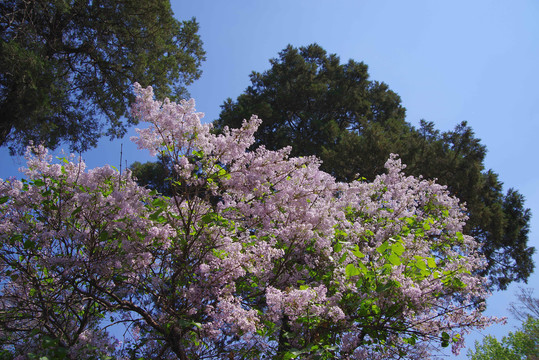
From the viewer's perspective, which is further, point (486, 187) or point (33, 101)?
point (486, 187)

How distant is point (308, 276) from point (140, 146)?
8.36 feet

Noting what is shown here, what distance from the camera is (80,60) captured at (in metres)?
11.6

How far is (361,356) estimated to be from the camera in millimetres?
3744

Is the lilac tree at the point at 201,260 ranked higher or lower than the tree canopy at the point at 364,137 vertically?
lower

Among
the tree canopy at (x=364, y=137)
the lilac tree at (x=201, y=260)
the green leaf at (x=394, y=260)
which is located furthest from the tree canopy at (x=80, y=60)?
the green leaf at (x=394, y=260)

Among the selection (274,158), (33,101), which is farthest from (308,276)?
(33,101)

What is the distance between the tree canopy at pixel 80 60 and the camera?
30.0 feet

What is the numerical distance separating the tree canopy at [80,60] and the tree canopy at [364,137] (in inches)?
172

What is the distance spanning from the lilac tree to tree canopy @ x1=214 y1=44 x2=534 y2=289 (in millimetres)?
7698

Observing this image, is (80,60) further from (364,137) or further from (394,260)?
(394,260)

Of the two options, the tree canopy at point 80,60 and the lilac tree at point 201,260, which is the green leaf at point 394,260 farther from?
the tree canopy at point 80,60

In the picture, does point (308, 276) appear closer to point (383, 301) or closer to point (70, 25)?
point (383, 301)

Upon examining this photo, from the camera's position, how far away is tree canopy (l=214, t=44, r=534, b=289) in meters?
11.5

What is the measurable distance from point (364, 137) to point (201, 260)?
32.4 ft
